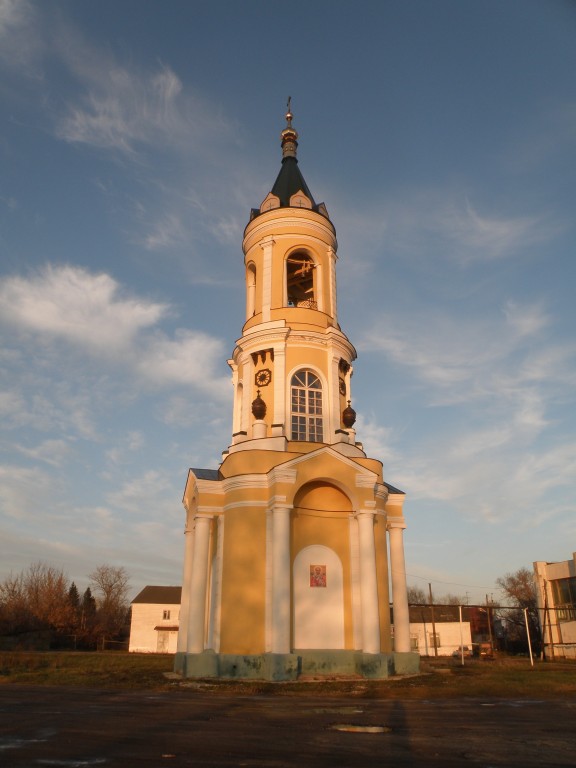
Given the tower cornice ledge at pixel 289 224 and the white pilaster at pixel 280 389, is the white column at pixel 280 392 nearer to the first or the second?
the white pilaster at pixel 280 389

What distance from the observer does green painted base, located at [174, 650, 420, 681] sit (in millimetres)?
18203

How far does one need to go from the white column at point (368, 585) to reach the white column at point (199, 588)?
4.98 meters

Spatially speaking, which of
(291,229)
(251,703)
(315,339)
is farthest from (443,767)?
(291,229)

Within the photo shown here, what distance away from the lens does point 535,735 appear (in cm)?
880

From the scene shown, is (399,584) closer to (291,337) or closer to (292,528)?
(292,528)

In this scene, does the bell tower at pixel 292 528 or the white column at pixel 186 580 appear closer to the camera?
the bell tower at pixel 292 528

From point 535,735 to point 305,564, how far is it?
12.0m

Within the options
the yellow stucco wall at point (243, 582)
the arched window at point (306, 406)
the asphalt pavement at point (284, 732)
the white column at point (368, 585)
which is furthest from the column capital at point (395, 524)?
the asphalt pavement at point (284, 732)

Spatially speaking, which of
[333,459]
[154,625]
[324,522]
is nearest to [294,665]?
[324,522]

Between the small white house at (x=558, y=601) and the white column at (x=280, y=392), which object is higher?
the white column at (x=280, y=392)

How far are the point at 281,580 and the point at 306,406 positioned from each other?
23.2 ft

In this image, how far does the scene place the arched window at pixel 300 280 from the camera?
26578 mm

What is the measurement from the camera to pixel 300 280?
2786 cm

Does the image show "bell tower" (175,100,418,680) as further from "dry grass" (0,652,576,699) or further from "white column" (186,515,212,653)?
"dry grass" (0,652,576,699)
